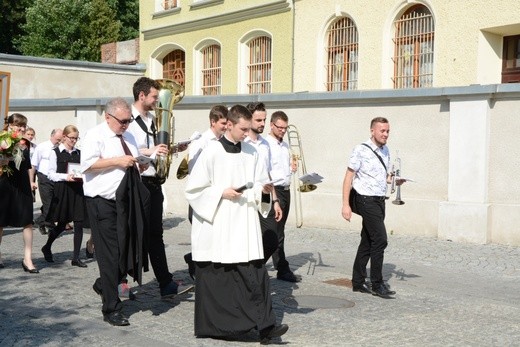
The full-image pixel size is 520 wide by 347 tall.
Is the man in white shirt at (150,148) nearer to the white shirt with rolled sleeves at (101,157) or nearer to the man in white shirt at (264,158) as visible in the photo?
the white shirt with rolled sleeves at (101,157)

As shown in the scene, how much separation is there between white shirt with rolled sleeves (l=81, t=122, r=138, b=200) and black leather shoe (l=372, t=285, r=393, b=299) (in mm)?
2930

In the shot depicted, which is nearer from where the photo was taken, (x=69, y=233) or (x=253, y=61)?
(x=69, y=233)

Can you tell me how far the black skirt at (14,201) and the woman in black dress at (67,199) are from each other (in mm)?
660

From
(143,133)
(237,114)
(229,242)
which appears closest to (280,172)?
(143,133)

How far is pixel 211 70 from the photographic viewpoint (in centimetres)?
2511

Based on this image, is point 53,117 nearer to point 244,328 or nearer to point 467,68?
point 467,68

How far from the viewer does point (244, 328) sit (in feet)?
21.3

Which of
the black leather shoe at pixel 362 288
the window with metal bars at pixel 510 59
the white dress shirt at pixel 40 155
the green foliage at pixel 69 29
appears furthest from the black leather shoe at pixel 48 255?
the green foliage at pixel 69 29

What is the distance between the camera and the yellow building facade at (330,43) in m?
17.2

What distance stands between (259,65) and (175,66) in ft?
16.5

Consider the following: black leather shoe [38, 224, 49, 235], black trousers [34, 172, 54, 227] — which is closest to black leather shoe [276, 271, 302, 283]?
black trousers [34, 172, 54, 227]

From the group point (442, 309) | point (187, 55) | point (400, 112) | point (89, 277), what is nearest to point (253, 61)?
point (187, 55)

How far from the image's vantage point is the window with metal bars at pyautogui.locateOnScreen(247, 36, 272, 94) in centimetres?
2258

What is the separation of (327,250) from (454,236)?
7.33 ft
